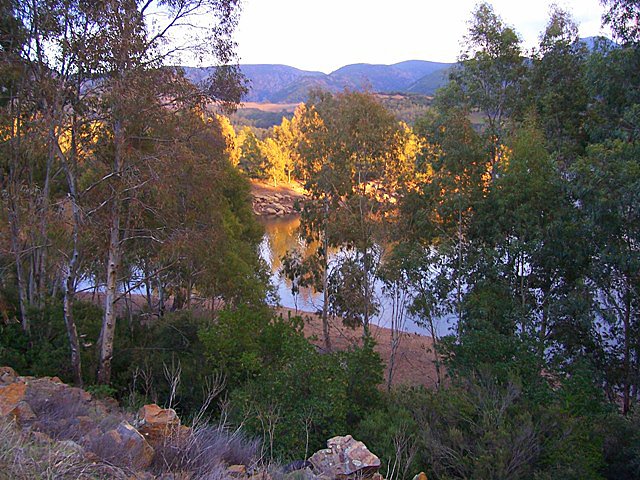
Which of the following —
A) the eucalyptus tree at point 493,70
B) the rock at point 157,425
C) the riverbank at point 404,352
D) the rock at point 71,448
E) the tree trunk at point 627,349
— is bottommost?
the riverbank at point 404,352

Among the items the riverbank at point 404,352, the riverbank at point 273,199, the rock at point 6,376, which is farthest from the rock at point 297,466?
the riverbank at point 273,199

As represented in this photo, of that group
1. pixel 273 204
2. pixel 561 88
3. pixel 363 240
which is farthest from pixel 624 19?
pixel 273 204

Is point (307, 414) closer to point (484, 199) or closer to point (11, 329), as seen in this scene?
point (11, 329)

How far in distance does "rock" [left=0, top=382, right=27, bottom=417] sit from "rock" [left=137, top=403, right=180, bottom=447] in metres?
1.10

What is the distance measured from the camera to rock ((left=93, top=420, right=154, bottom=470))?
3758 mm

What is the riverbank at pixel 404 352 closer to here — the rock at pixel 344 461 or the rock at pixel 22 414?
the rock at pixel 344 461

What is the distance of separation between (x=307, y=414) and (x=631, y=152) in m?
6.86

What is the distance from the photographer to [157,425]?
15.5 feet

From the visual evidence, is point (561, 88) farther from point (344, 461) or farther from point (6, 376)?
point (6, 376)

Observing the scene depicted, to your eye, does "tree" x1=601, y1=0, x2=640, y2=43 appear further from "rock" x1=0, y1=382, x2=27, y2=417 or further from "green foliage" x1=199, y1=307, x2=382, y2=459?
"rock" x1=0, y1=382, x2=27, y2=417

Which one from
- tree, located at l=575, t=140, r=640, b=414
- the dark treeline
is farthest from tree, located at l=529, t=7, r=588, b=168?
tree, located at l=575, t=140, r=640, b=414

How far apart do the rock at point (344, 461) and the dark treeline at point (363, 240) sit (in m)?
0.58

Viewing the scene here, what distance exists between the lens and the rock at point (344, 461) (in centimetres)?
516

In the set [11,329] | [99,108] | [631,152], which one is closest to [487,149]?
[631,152]
